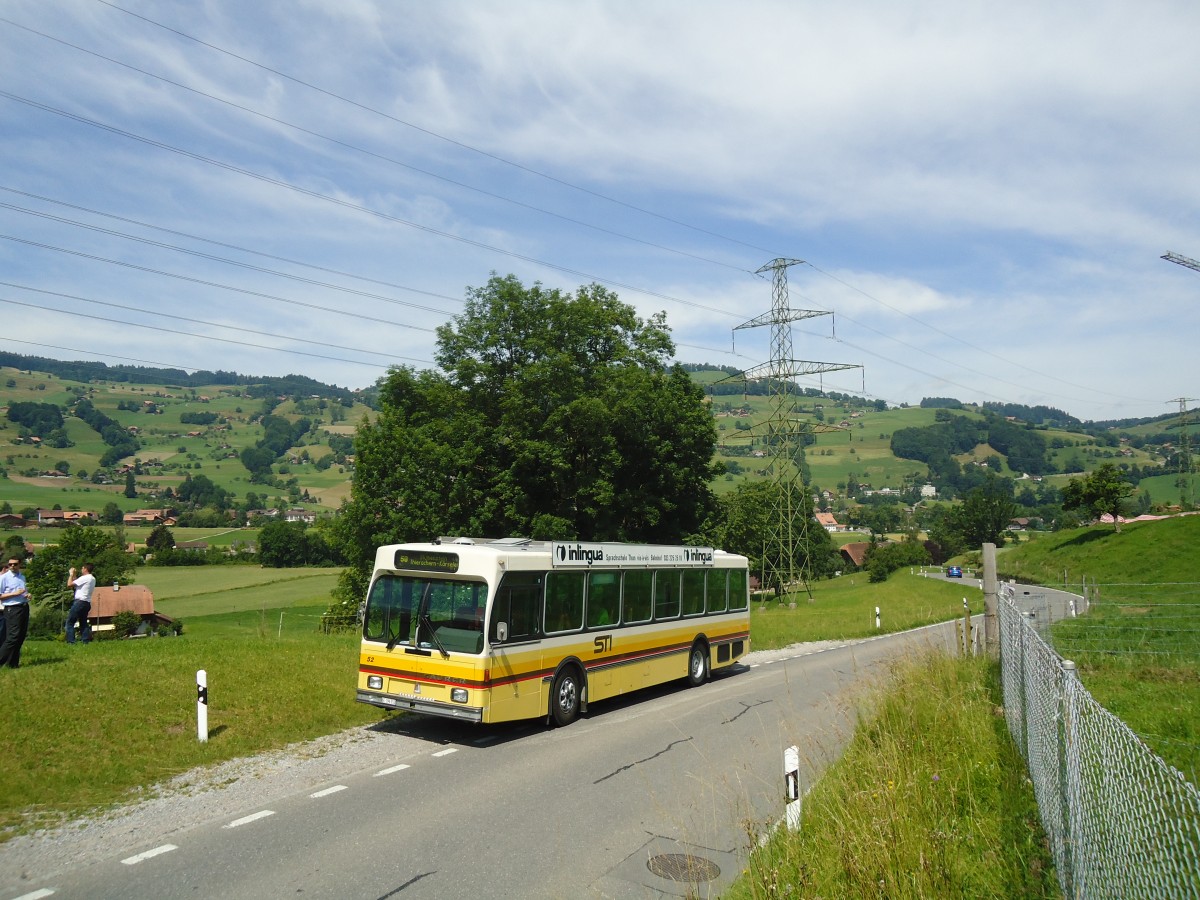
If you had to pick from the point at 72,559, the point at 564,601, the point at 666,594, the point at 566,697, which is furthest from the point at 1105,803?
the point at 72,559

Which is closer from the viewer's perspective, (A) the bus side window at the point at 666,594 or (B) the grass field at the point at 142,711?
(B) the grass field at the point at 142,711

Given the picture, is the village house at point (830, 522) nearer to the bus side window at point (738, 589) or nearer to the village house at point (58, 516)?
the village house at point (58, 516)

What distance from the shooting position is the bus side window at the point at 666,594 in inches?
Result: 645

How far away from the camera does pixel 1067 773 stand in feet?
16.0

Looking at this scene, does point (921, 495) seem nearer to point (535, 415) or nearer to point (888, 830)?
point (535, 415)

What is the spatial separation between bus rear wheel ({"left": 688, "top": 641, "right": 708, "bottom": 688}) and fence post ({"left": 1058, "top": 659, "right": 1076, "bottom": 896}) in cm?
1261

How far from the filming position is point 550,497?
32312 mm

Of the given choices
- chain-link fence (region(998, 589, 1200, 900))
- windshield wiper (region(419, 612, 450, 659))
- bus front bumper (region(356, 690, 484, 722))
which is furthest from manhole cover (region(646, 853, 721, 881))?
windshield wiper (region(419, 612, 450, 659))

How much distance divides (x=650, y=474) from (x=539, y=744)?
72.9ft

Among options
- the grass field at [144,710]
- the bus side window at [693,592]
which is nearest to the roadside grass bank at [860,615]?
the bus side window at [693,592]

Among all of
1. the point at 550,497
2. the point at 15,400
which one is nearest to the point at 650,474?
the point at 550,497

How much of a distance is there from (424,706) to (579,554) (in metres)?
3.61

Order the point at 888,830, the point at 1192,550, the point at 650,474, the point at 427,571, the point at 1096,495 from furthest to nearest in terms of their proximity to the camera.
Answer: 1. the point at 1096,495
2. the point at 1192,550
3. the point at 650,474
4. the point at 427,571
5. the point at 888,830

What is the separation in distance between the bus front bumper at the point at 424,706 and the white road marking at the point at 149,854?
4.49 m
